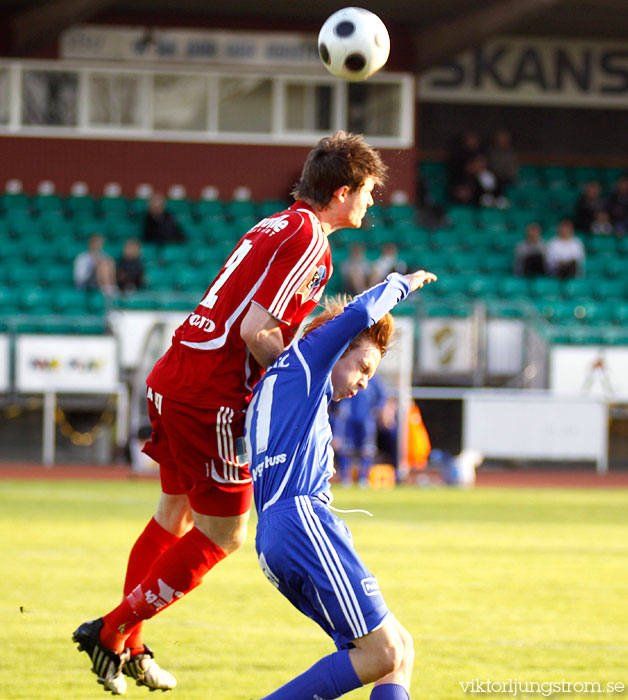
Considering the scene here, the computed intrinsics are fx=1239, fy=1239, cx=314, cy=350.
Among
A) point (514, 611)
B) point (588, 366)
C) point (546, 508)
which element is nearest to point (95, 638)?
point (514, 611)

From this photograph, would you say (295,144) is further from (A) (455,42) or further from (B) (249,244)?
(B) (249,244)

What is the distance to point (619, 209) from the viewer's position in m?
22.6

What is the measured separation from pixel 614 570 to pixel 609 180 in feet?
60.8

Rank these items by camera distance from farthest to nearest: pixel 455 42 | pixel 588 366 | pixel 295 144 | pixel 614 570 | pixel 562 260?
pixel 295 144 → pixel 455 42 → pixel 562 260 → pixel 588 366 → pixel 614 570

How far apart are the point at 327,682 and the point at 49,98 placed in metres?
20.4

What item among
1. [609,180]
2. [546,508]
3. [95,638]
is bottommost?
[546,508]

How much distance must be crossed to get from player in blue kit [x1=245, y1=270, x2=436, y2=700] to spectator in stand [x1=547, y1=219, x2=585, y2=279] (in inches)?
659

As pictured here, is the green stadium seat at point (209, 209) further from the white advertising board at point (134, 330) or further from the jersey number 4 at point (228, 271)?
the jersey number 4 at point (228, 271)

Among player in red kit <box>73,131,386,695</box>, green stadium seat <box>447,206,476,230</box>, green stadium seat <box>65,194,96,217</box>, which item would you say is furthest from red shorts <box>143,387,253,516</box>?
green stadium seat <box>447,206,476,230</box>

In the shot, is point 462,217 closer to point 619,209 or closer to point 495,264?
point 495,264

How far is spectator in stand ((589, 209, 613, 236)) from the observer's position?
22.3 meters

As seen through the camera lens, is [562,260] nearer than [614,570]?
No

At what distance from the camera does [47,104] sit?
22578 mm

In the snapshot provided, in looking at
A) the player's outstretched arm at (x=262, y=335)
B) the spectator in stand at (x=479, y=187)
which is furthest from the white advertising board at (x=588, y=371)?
the player's outstretched arm at (x=262, y=335)
